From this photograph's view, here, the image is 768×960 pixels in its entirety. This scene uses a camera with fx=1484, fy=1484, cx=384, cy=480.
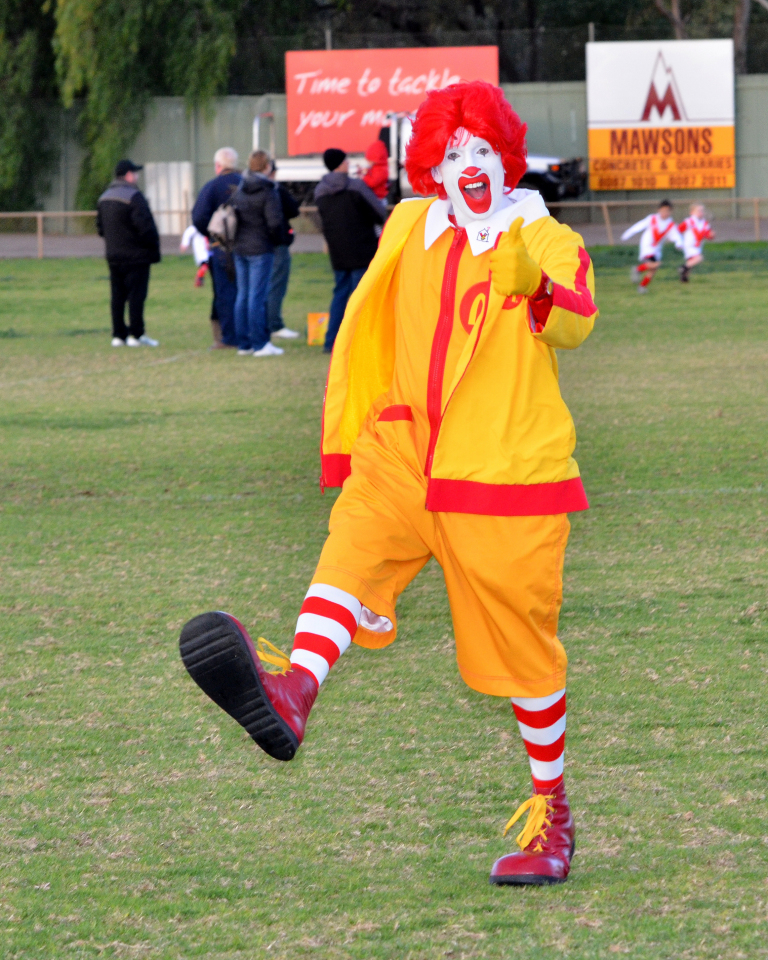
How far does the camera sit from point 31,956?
3170 mm

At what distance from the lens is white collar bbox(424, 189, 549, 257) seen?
3.54 m

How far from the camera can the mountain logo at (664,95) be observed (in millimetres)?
34594

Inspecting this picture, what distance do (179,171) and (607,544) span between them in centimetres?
3115

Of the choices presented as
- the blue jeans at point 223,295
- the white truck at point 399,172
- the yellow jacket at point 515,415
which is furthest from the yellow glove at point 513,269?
the white truck at point 399,172

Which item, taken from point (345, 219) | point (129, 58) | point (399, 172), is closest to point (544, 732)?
point (345, 219)

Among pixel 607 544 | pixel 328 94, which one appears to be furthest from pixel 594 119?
pixel 607 544

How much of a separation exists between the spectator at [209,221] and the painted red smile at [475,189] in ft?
34.5

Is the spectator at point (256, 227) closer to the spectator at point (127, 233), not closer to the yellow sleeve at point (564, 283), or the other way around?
the spectator at point (127, 233)

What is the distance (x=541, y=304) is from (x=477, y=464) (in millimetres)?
407

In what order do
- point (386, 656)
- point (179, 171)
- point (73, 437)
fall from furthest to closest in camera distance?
point (179, 171), point (73, 437), point (386, 656)

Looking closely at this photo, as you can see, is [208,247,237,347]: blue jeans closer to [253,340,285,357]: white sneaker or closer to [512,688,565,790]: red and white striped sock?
[253,340,285,357]: white sneaker

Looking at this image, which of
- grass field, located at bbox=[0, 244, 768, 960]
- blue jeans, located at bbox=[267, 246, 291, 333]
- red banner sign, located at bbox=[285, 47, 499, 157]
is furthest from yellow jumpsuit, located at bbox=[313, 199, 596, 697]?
red banner sign, located at bbox=[285, 47, 499, 157]

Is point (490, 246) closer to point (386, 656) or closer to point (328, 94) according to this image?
point (386, 656)

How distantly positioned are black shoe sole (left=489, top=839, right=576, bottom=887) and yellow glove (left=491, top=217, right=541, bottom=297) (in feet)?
4.42
